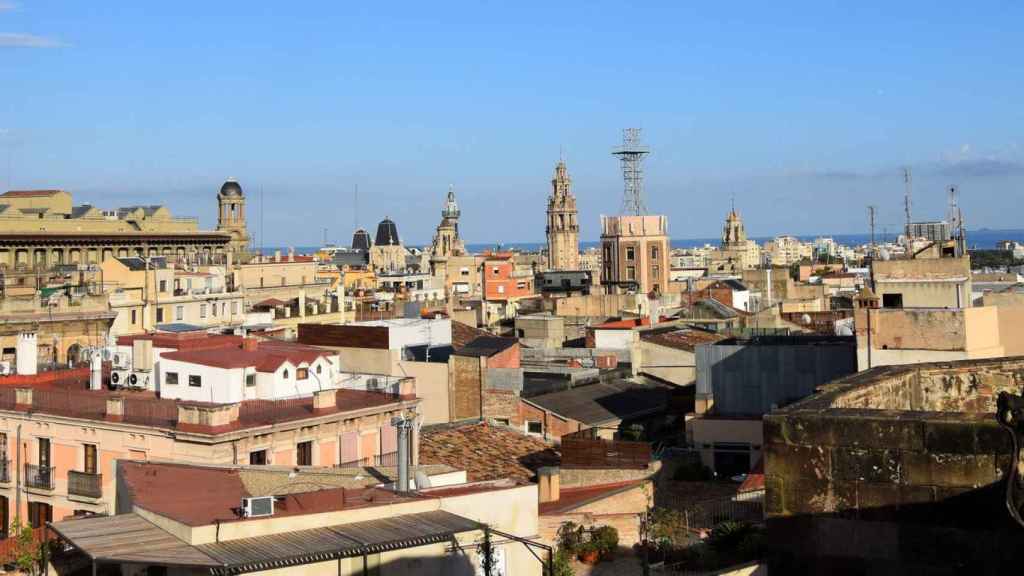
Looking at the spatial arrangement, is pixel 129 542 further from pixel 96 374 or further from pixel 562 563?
pixel 96 374

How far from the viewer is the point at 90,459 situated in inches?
968

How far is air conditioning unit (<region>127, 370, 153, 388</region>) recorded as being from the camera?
92.9ft

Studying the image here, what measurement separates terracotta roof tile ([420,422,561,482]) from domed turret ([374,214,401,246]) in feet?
483

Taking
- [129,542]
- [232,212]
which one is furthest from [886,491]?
[232,212]

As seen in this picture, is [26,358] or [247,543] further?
[26,358]

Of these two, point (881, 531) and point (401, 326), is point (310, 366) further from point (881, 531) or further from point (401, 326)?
point (881, 531)

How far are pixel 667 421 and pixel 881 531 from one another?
29.4 m

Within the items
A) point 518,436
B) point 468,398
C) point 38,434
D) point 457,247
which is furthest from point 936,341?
point 457,247

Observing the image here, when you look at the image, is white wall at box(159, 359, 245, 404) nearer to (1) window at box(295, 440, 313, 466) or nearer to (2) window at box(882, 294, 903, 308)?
(1) window at box(295, 440, 313, 466)

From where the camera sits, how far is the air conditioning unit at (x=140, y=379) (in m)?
28.3

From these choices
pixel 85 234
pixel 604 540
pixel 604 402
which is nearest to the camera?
pixel 604 540

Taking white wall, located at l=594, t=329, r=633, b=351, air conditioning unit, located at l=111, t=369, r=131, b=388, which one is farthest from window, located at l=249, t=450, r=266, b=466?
white wall, located at l=594, t=329, r=633, b=351

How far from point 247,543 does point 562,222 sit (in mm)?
145767

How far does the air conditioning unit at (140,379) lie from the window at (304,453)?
5.74m
